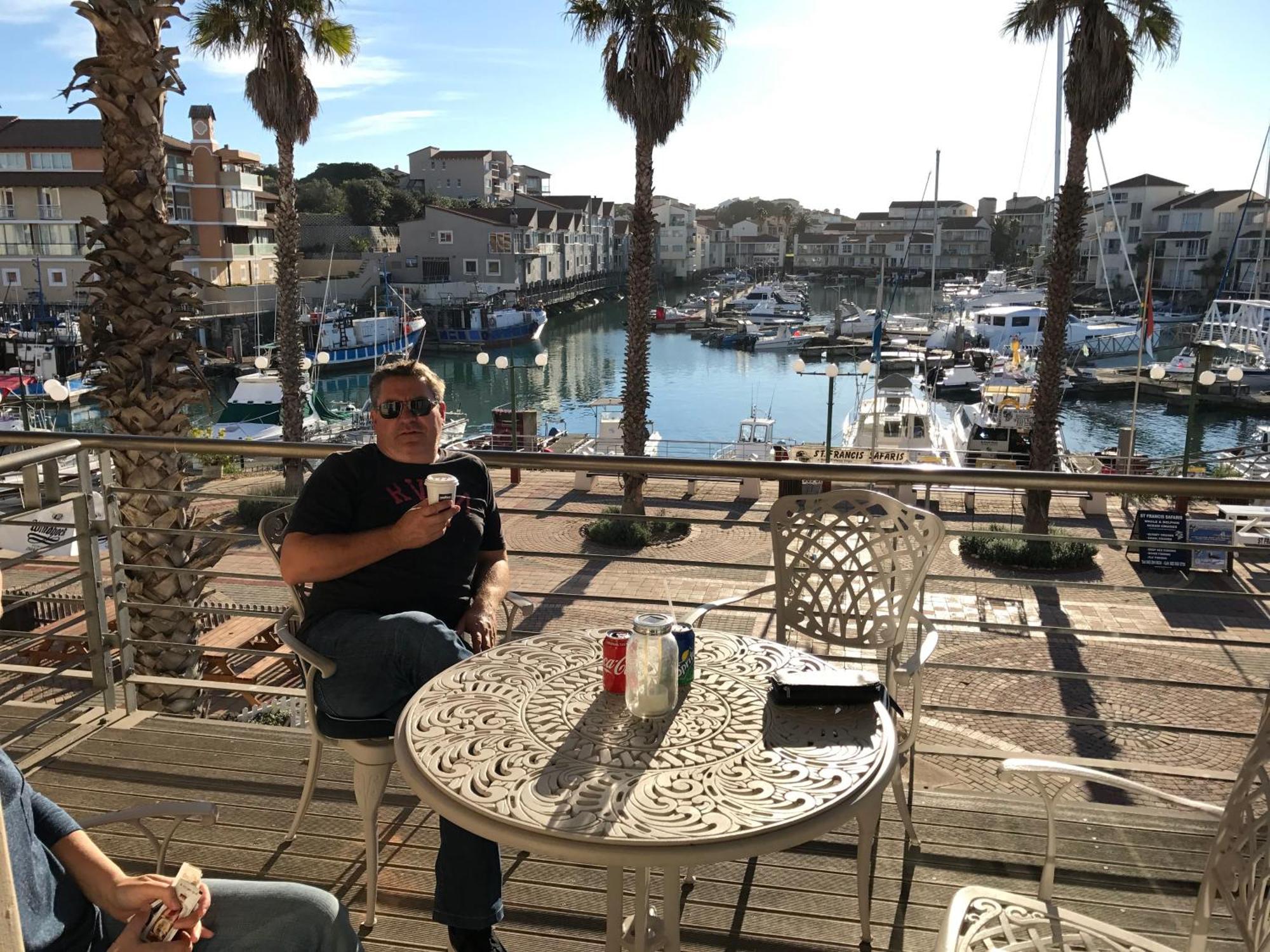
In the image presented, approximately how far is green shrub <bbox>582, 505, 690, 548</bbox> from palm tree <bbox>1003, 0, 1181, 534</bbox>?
648 centimetres

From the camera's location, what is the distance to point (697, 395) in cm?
4894

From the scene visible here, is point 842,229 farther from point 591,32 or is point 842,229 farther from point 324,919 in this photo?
point 324,919

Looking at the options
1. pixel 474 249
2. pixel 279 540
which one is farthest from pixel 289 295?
pixel 474 249

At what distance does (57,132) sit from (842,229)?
89282mm

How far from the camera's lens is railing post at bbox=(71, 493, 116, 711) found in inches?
135

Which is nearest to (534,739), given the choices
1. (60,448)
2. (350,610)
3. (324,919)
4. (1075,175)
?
(324,919)

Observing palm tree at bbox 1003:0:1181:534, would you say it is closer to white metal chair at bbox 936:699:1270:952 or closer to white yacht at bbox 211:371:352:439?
white metal chair at bbox 936:699:1270:952

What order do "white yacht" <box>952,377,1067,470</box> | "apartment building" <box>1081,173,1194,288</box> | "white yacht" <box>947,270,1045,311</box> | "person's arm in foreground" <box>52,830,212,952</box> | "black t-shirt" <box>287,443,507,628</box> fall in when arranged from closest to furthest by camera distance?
"person's arm in foreground" <box>52,830,212,952</box> < "black t-shirt" <box>287,443,507,628</box> < "white yacht" <box>952,377,1067,470</box> < "white yacht" <box>947,270,1045,311</box> < "apartment building" <box>1081,173,1194,288</box>

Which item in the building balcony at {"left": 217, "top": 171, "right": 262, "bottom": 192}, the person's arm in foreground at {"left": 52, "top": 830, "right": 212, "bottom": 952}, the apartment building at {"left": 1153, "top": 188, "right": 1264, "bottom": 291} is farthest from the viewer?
the apartment building at {"left": 1153, "top": 188, "right": 1264, "bottom": 291}

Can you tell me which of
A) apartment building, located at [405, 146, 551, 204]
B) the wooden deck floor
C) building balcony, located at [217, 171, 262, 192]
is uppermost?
apartment building, located at [405, 146, 551, 204]

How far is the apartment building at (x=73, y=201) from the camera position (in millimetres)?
47188

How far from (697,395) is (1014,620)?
3565 centimetres

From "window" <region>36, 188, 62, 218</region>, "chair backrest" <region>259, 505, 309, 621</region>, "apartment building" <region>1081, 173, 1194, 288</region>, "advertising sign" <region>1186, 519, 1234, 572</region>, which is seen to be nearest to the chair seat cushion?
"chair backrest" <region>259, 505, 309, 621</region>

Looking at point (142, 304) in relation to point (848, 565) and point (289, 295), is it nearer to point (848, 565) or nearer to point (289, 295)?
point (848, 565)
